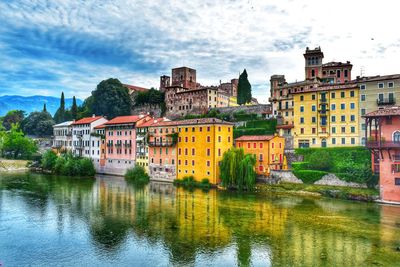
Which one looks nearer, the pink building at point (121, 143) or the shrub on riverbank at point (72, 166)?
the pink building at point (121, 143)

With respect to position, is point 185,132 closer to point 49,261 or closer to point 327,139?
point 327,139

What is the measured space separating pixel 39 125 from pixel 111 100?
93.1 ft

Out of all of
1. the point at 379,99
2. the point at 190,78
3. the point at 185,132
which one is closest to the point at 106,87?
the point at 190,78

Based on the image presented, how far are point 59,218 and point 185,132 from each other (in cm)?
2547

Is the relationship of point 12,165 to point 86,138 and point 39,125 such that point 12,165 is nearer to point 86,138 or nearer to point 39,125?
point 86,138

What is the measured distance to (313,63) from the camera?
67.5 m

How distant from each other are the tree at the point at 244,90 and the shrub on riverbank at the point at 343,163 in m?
36.5

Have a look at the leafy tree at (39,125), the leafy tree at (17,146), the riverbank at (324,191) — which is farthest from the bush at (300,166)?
the leafy tree at (39,125)

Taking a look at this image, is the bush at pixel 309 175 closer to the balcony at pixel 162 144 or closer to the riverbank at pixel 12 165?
the balcony at pixel 162 144

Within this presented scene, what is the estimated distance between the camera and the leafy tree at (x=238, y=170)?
43.7 meters

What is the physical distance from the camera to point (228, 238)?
2453 cm

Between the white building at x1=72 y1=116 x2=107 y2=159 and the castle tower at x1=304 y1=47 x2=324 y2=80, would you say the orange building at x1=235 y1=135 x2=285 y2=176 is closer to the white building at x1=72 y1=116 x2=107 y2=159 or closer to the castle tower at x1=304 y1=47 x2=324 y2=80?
the castle tower at x1=304 y1=47 x2=324 y2=80

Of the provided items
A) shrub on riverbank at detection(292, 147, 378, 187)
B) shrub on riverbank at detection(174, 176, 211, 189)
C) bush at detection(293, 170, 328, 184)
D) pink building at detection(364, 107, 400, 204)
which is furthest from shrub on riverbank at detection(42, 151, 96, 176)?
pink building at detection(364, 107, 400, 204)

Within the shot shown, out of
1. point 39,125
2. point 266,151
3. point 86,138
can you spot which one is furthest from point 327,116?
point 39,125
